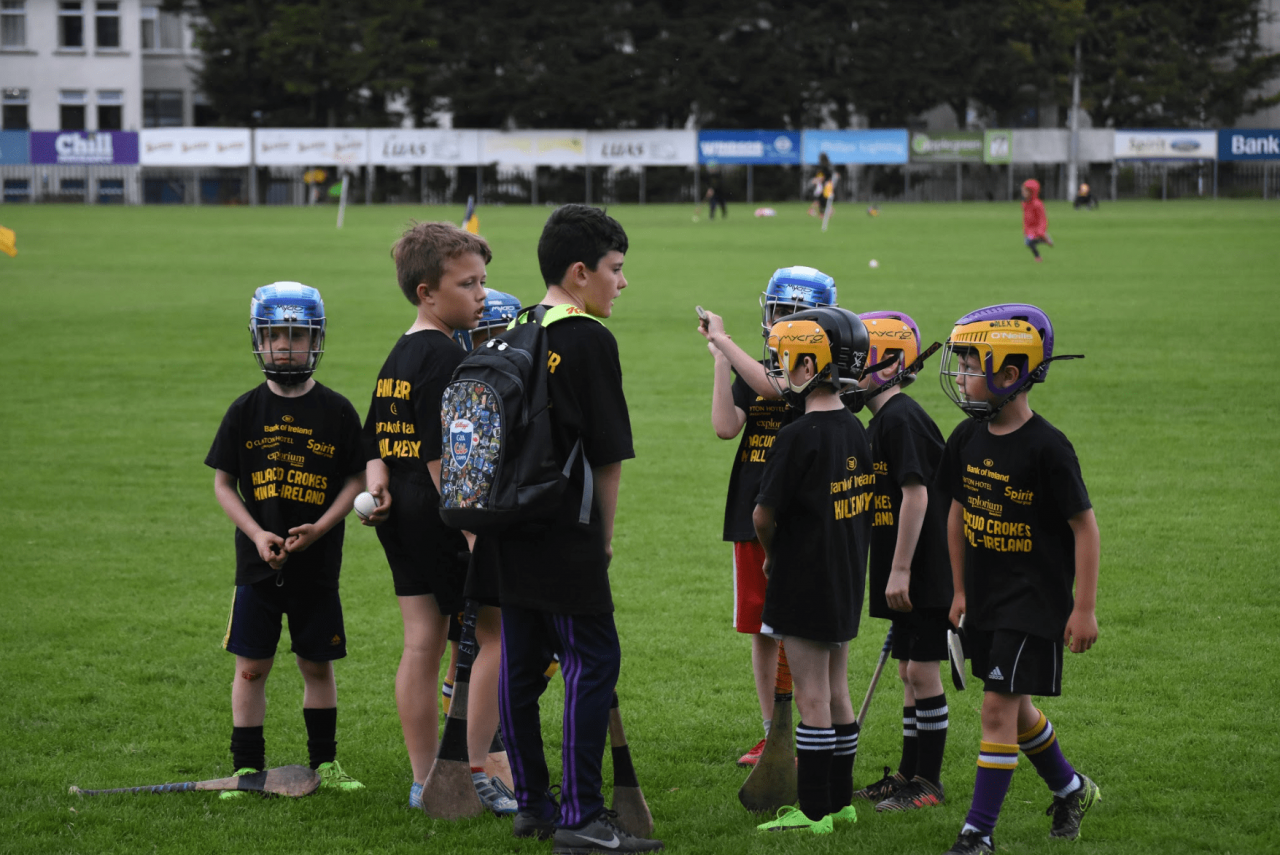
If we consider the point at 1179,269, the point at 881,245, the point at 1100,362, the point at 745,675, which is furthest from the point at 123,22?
the point at 745,675

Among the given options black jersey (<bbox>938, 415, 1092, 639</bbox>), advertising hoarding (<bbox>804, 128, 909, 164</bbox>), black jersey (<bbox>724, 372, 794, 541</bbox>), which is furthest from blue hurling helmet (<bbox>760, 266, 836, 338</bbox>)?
advertising hoarding (<bbox>804, 128, 909, 164</bbox>)

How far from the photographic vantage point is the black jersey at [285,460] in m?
4.87

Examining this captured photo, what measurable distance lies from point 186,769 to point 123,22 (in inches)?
2795

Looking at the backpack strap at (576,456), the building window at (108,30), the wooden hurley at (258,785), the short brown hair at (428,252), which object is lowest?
the wooden hurley at (258,785)

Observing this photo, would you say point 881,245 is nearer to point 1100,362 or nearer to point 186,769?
point 1100,362

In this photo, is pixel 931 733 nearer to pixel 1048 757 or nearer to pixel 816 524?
pixel 1048 757

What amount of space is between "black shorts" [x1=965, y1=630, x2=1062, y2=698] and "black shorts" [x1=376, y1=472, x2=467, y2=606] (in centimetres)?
176

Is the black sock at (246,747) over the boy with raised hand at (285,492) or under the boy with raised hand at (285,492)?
under

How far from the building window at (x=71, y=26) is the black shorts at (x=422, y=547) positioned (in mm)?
71505

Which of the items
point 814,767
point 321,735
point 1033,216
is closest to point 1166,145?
point 1033,216

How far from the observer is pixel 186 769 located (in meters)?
5.21

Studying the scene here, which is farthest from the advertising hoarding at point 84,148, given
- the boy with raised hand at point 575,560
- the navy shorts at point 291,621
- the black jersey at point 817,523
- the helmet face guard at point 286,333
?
the black jersey at point 817,523

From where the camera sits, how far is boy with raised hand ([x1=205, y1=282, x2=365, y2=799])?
4852 millimetres

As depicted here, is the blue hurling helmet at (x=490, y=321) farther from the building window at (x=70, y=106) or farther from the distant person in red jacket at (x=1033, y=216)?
the building window at (x=70, y=106)
